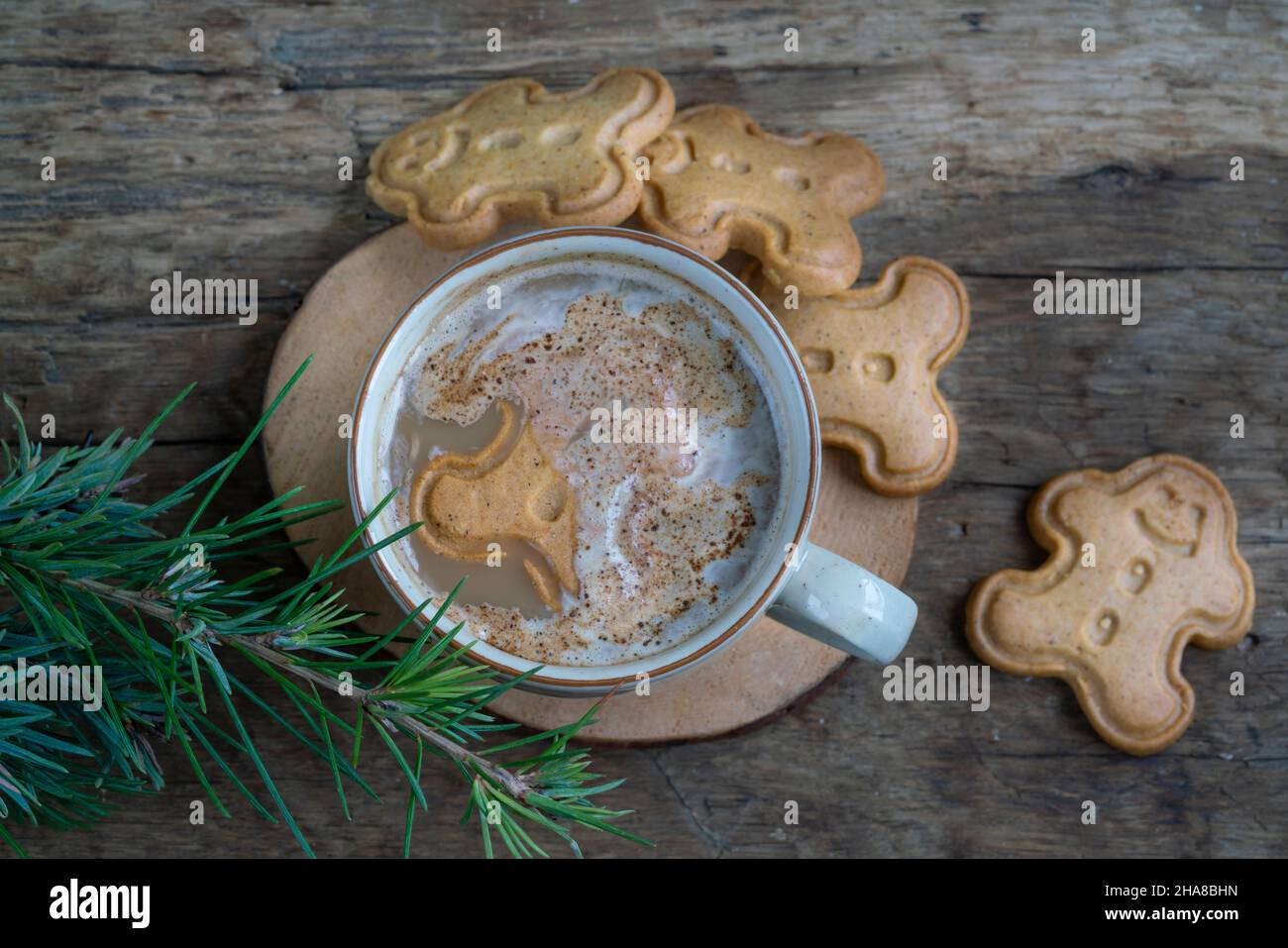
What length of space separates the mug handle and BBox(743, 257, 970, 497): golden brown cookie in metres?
0.23

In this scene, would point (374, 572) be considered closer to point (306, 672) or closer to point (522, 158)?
point (306, 672)

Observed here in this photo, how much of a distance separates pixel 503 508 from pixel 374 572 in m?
0.19

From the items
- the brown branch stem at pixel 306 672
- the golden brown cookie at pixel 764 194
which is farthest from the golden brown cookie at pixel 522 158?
the brown branch stem at pixel 306 672

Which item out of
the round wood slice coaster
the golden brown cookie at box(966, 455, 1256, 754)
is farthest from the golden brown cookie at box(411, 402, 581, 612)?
the golden brown cookie at box(966, 455, 1256, 754)

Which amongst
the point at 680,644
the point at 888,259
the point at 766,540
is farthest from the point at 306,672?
the point at 888,259

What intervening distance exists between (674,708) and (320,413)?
0.51 metres

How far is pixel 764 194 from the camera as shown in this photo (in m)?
1.20

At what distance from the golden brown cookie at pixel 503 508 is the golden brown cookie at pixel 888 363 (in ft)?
1.09

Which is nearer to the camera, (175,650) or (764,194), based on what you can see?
(175,650)

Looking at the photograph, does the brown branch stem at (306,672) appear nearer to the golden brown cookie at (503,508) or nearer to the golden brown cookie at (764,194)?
Answer: the golden brown cookie at (503,508)

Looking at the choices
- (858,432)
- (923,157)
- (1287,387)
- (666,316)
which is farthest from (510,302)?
(1287,387)

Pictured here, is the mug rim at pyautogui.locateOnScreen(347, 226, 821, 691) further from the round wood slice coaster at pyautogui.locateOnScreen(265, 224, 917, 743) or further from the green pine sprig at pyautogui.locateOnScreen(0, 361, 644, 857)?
the round wood slice coaster at pyautogui.locateOnScreen(265, 224, 917, 743)

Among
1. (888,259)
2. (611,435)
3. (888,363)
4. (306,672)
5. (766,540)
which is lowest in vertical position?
(306,672)

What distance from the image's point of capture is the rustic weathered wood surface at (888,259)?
1.25 m
